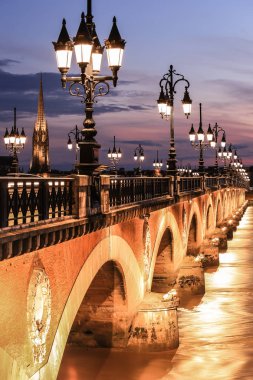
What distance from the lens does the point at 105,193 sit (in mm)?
14164

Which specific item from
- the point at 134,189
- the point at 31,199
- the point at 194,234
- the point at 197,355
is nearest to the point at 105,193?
the point at 134,189

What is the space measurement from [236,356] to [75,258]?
894 cm

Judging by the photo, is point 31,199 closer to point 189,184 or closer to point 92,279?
point 92,279

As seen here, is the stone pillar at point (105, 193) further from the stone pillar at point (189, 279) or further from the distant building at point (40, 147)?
the distant building at point (40, 147)

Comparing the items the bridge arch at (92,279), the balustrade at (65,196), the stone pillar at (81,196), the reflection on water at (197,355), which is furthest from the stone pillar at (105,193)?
the reflection on water at (197,355)

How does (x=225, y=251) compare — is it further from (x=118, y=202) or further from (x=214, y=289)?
(x=118, y=202)

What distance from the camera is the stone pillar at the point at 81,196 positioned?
1200 centimetres

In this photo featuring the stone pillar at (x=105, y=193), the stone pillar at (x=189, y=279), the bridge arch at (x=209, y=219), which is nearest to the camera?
the stone pillar at (x=105, y=193)

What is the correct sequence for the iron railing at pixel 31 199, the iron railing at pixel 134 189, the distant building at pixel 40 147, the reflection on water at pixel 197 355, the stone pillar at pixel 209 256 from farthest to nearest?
the distant building at pixel 40 147
the stone pillar at pixel 209 256
the reflection on water at pixel 197 355
the iron railing at pixel 134 189
the iron railing at pixel 31 199

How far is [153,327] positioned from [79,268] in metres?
6.42

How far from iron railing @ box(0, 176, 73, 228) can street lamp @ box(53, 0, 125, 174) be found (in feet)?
3.32

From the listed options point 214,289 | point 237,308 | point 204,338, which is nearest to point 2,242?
point 204,338

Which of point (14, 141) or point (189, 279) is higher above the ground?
point (14, 141)

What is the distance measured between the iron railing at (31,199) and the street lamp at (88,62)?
101 centimetres
